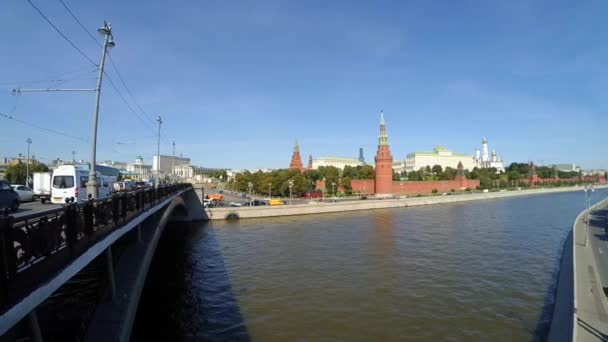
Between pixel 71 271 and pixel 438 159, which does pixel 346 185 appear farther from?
pixel 438 159

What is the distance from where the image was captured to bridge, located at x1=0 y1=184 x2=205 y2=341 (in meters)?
3.39

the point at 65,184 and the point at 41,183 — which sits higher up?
the point at 41,183

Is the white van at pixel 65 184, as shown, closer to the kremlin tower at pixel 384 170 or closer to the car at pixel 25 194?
the car at pixel 25 194

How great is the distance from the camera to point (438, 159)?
142 metres

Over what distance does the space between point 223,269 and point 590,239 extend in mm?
20103

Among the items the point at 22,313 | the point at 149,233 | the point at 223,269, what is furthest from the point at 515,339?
the point at 149,233

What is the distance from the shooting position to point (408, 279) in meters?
14.5

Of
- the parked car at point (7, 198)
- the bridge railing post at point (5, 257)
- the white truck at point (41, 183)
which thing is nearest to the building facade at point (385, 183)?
the white truck at point (41, 183)

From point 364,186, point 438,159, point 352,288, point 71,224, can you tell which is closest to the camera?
point 71,224

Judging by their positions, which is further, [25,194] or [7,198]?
[25,194]

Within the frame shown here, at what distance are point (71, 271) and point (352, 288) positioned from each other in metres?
10.5

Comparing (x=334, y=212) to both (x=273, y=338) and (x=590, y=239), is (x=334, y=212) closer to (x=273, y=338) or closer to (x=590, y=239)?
(x=590, y=239)

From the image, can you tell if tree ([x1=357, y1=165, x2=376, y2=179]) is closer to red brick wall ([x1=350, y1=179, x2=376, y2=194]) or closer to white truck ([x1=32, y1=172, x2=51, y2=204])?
red brick wall ([x1=350, y1=179, x2=376, y2=194])

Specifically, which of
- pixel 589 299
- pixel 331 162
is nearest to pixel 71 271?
pixel 589 299
